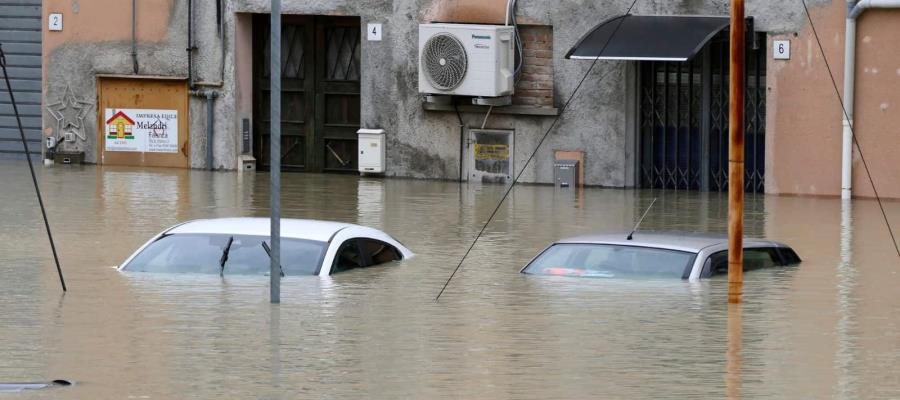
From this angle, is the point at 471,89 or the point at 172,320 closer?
the point at 172,320

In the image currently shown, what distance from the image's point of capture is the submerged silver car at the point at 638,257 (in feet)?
52.2

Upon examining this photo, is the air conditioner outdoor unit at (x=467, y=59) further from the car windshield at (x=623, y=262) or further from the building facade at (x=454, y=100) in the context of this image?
the car windshield at (x=623, y=262)

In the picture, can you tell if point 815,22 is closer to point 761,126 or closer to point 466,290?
point 761,126

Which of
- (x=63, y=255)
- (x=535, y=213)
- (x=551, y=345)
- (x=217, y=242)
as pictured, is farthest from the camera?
(x=535, y=213)

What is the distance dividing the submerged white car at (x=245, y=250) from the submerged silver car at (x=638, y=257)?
1.71m

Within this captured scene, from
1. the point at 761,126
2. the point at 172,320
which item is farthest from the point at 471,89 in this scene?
the point at 172,320

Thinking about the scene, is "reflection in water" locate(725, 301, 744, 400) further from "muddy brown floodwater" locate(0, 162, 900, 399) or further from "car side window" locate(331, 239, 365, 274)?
"car side window" locate(331, 239, 365, 274)

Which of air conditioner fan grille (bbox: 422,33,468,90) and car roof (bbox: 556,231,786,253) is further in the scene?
air conditioner fan grille (bbox: 422,33,468,90)

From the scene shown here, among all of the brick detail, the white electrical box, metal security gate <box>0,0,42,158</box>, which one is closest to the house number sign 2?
metal security gate <box>0,0,42,158</box>

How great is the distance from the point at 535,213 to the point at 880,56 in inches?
203

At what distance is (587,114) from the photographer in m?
27.9

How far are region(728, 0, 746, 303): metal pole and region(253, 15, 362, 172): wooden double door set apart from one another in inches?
590

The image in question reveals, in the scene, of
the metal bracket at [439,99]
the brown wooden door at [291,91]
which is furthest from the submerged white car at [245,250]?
the brown wooden door at [291,91]

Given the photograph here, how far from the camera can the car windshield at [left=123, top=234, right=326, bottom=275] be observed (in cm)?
1616
